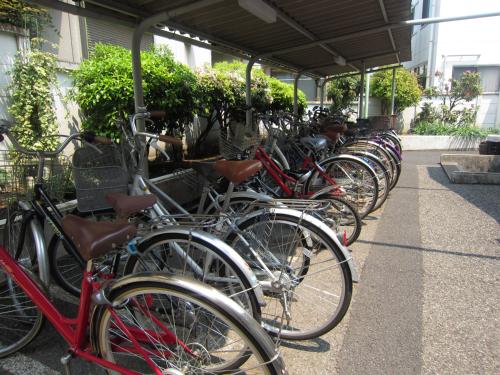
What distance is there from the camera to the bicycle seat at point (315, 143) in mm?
4894

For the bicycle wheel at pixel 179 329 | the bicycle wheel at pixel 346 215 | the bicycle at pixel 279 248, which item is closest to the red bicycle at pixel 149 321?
the bicycle wheel at pixel 179 329

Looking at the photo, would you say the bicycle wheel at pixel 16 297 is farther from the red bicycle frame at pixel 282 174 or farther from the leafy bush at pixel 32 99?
the leafy bush at pixel 32 99

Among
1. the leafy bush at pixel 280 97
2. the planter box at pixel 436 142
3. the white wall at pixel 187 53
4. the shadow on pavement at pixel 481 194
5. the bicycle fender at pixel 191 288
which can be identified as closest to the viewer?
the bicycle fender at pixel 191 288

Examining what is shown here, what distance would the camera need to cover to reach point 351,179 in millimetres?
4469

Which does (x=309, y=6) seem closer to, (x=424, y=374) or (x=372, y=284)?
(x=372, y=284)

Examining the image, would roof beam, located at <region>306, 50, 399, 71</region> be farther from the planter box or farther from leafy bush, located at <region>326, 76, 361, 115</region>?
leafy bush, located at <region>326, 76, 361, 115</region>

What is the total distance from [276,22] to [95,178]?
3232mm

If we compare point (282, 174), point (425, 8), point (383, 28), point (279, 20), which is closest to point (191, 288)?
point (282, 174)

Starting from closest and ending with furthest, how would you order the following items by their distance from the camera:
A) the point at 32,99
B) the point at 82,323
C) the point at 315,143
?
the point at 82,323 < the point at 315,143 < the point at 32,99

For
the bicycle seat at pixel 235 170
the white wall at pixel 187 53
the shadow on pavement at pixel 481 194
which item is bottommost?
the shadow on pavement at pixel 481 194

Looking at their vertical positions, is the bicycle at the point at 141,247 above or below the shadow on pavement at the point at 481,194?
above

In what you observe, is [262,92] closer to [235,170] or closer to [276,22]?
[276,22]

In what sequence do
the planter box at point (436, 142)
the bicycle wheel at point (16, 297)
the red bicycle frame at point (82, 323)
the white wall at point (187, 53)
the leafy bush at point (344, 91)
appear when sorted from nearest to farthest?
the red bicycle frame at point (82, 323) < the bicycle wheel at point (16, 297) < the white wall at point (187, 53) < the planter box at point (436, 142) < the leafy bush at point (344, 91)

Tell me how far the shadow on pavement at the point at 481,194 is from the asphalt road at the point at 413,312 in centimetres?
40
